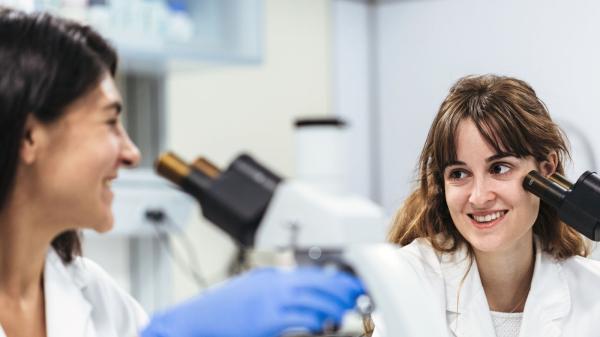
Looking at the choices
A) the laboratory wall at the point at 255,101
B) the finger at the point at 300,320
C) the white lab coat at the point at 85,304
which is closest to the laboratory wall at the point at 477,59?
the laboratory wall at the point at 255,101

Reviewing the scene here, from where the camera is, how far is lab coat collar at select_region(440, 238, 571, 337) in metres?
1.28

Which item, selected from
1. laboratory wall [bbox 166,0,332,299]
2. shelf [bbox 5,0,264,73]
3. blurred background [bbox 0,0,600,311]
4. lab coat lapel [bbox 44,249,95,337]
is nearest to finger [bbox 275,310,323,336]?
lab coat lapel [bbox 44,249,95,337]

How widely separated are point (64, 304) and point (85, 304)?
32 millimetres

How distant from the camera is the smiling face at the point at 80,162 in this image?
1.01m

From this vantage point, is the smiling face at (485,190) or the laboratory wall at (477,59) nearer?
the smiling face at (485,190)

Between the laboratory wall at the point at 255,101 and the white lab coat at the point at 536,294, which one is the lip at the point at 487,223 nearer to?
the white lab coat at the point at 536,294

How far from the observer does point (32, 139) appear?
A: 101 cm

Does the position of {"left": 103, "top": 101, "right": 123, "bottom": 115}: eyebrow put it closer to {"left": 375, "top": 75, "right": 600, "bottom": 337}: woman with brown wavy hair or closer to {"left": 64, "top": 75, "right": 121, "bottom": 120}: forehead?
{"left": 64, "top": 75, "right": 121, "bottom": 120}: forehead

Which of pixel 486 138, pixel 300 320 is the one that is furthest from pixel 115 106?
pixel 486 138

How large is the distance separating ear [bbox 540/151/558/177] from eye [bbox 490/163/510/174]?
0.15ft

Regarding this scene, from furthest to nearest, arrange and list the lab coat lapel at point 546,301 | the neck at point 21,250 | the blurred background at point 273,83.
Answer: the blurred background at point 273,83 < the lab coat lapel at point 546,301 < the neck at point 21,250

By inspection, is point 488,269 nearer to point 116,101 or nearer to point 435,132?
point 435,132

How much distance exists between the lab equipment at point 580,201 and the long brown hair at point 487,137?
128 millimetres

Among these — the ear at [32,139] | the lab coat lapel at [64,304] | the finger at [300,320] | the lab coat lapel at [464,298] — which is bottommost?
the lab coat lapel at [464,298]
